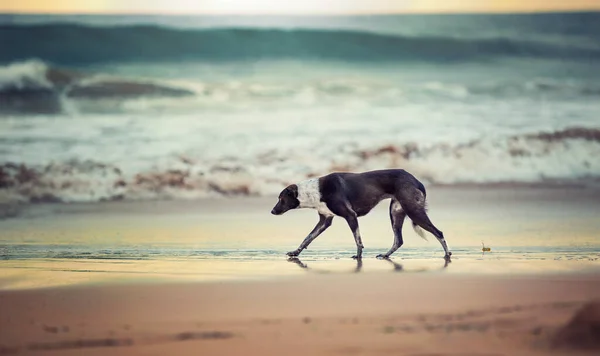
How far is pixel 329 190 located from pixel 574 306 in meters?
5.52

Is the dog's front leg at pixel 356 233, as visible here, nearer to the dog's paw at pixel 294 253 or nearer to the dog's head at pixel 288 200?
the dog's paw at pixel 294 253

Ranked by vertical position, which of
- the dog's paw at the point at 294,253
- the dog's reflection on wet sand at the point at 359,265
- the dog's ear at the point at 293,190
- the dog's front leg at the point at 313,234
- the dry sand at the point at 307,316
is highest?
the dog's ear at the point at 293,190

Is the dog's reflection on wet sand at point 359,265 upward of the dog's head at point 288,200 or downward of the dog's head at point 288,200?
downward

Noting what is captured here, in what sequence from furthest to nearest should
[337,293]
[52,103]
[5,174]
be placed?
[52,103] → [5,174] → [337,293]

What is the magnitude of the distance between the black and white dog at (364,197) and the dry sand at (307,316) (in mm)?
2610

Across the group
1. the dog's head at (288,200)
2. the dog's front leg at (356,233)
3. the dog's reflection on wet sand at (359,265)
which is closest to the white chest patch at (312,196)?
the dog's head at (288,200)

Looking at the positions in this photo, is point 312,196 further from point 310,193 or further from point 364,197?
point 364,197

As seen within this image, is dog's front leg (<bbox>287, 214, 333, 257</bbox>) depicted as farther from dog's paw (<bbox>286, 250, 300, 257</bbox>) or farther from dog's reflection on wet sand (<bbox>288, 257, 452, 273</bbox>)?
dog's reflection on wet sand (<bbox>288, 257, 452, 273</bbox>)

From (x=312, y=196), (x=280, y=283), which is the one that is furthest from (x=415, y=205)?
(x=280, y=283)

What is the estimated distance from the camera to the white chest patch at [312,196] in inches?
565

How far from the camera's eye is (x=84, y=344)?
7910mm

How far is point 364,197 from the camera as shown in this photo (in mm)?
14242

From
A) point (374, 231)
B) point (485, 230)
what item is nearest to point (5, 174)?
point (374, 231)

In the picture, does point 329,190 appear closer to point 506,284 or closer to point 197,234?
point 197,234
